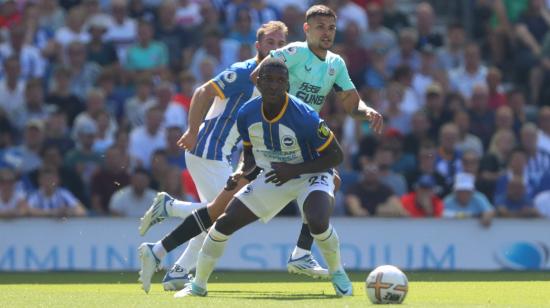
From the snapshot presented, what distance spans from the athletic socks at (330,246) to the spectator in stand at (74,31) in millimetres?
9360

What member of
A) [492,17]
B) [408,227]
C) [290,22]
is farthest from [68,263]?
[492,17]

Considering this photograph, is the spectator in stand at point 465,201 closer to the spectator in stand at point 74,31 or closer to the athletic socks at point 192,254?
the athletic socks at point 192,254

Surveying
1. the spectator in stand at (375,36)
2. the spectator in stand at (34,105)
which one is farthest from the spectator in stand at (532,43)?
the spectator in stand at (34,105)

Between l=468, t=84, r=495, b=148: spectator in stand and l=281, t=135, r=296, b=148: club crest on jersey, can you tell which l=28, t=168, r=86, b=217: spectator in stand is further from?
l=281, t=135, r=296, b=148: club crest on jersey

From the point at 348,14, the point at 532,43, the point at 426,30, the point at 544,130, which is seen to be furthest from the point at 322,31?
the point at 532,43

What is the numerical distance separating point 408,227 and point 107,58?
17.5ft

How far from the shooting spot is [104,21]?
62.1 feet

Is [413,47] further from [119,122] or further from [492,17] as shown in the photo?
[119,122]

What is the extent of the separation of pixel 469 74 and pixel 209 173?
8.30 m

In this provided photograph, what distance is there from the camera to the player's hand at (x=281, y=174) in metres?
9.94

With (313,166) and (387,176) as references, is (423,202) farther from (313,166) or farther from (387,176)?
(313,166)

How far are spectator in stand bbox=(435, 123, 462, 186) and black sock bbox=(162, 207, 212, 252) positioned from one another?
660cm

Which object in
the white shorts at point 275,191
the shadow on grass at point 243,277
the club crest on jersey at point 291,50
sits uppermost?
A: the club crest on jersey at point 291,50

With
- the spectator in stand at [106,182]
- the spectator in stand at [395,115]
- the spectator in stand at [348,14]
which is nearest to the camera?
the spectator in stand at [106,182]
